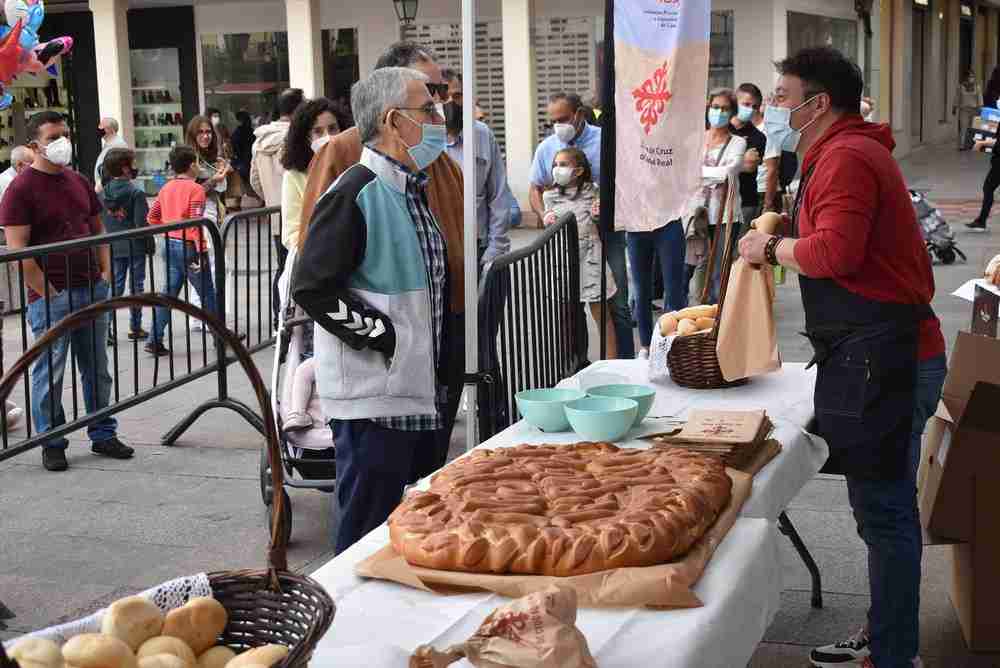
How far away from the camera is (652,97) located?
5.48 m

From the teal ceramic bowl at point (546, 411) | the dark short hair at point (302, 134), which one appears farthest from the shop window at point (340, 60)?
the teal ceramic bowl at point (546, 411)

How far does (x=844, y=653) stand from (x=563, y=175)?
488 centimetres

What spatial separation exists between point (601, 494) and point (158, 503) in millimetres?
4093

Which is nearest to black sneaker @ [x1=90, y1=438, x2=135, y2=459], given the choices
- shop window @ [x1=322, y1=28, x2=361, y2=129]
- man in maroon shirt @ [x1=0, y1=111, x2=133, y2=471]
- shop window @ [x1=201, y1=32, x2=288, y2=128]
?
man in maroon shirt @ [x1=0, y1=111, x2=133, y2=471]

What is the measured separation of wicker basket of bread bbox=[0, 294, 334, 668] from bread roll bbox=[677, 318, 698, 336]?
2327 millimetres

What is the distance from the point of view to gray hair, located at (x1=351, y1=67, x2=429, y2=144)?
4.00 metres

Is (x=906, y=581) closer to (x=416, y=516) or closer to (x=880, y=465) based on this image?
(x=880, y=465)

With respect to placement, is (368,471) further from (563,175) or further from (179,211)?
(179,211)

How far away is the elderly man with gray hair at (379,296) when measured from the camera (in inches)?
151

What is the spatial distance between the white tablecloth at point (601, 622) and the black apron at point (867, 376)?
1.11 metres

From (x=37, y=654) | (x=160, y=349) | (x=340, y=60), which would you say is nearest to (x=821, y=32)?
(x=340, y=60)

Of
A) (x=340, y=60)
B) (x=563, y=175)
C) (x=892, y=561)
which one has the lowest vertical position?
(x=892, y=561)

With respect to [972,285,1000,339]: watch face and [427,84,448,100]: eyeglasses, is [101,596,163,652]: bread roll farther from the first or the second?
[972,285,1000,339]: watch face

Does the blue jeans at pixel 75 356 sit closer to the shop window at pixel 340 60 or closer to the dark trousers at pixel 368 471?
the dark trousers at pixel 368 471
